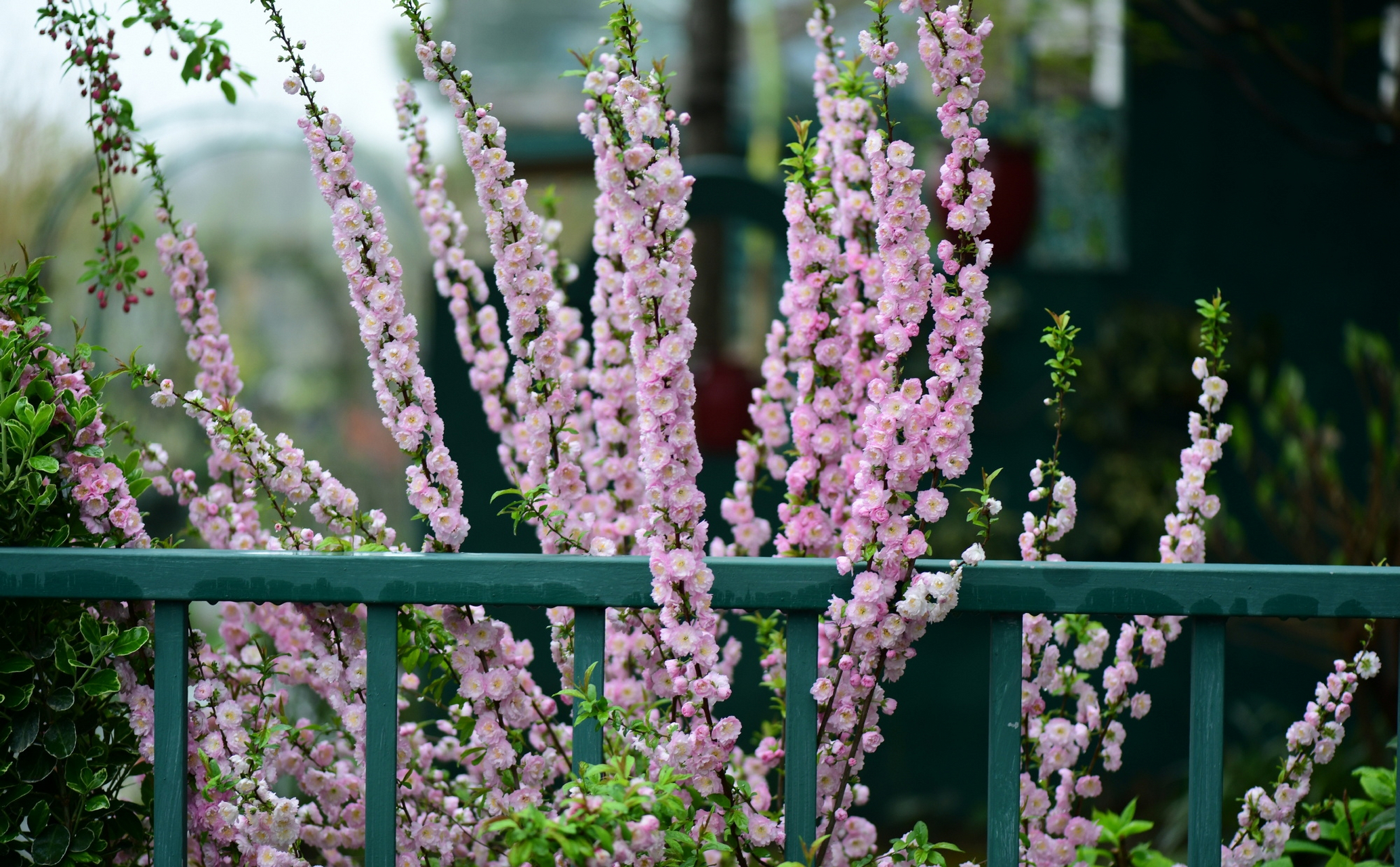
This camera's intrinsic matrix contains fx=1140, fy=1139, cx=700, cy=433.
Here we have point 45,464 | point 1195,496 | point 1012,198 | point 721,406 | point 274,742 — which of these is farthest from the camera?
point 1012,198

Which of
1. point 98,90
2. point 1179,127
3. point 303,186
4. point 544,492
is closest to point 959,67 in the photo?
point 544,492

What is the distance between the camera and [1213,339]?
137 centimetres

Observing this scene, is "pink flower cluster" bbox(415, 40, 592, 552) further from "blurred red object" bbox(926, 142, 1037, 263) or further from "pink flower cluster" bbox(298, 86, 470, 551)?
"blurred red object" bbox(926, 142, 1037, 263)

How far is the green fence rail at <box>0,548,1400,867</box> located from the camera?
1.22 metres

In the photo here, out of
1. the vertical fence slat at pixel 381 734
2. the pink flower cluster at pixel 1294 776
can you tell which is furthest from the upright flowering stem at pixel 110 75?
the pink flower cluster at pixel 1294 776

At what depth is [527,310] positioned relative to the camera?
1.34 meters

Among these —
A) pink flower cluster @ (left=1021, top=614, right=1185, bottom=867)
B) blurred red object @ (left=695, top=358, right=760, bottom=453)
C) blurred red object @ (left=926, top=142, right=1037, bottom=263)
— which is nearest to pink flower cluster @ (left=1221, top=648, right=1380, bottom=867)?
pink flower cluster @ (left=1021, top=614, right=1185, bottom=867)

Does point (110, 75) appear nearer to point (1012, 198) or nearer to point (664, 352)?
point (664, 352)

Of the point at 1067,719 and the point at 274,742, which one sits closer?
the point at 274,742

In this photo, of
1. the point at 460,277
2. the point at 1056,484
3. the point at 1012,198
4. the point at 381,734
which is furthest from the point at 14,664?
the point at 1012,198

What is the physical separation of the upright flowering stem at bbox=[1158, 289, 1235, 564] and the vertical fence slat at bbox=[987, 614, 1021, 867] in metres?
0.28

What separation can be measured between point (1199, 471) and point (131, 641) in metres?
1.26

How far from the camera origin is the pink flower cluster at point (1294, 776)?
1.40 meters

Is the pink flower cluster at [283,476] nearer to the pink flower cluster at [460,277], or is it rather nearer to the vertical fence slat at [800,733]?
the pink flower cluster at [460,277]
